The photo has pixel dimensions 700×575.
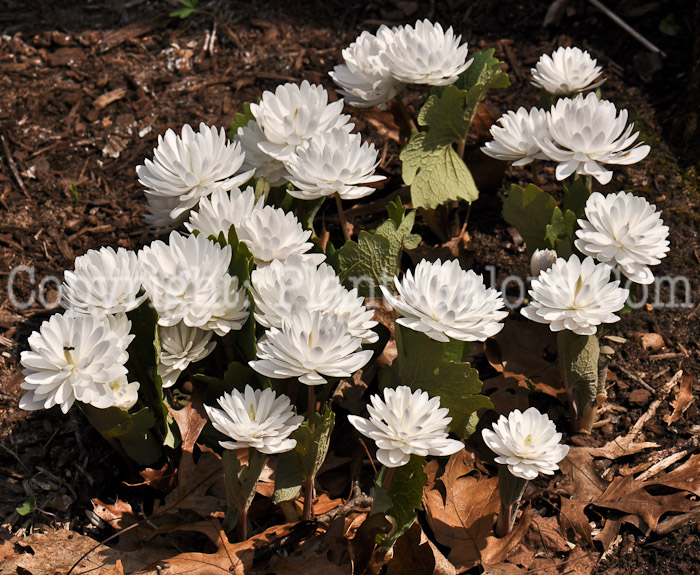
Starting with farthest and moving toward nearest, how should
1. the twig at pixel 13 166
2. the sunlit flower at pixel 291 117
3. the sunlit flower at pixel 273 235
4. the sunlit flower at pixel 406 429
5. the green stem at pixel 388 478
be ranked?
1. the twig at pixel 13 166
2. the sunlit flower at pixel 291 117
3. the sunlit flower at pixel 273 235
4. the green stem at pixel 388 478
5. the sunlit flower at pixel 406 429

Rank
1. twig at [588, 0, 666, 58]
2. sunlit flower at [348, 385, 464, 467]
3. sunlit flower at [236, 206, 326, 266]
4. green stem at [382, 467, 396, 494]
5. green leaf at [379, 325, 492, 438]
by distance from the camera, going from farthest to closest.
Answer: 1. twig at [588, 0, 666, 58]
2. sunlit flower at [236, 206, 326, 266]
3. green leaf at [379, 325, 492, 438]
4. green stem at [382, 467, 396, 494]
5. sunlit flower at [348, 385, 464, 467]

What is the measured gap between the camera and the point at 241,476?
1660 millimetres

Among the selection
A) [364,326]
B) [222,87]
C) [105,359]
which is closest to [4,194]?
[222,87]

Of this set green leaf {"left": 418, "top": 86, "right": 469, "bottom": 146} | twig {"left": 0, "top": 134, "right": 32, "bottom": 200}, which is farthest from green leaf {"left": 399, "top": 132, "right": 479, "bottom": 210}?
twig {"left": 0, "top": 134, "right": 32, "bottom": 200}

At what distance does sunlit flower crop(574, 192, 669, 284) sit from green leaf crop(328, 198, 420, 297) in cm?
47

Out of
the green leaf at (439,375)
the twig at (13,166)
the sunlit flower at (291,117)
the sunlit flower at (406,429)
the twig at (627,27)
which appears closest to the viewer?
the sunlit flower at (406,429)

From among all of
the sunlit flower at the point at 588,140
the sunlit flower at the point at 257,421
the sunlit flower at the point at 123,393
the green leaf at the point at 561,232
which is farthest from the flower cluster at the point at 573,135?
the sunlit flower at the point at 123,393

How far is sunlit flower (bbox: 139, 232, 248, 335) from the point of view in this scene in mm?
1742

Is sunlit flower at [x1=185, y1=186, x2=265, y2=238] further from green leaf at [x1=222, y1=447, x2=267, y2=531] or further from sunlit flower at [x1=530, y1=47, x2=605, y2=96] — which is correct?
sunlit flower at [x1=530, y1=47, x2=605, y2=96]

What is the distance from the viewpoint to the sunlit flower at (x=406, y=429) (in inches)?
61.2

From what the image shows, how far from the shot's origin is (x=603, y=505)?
1.95m

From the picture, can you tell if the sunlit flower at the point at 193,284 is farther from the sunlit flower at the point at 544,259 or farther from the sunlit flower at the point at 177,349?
the sunlit flower at the point at 544,259

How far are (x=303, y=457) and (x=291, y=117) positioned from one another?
0.95m

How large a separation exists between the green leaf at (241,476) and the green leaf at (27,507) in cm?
56
